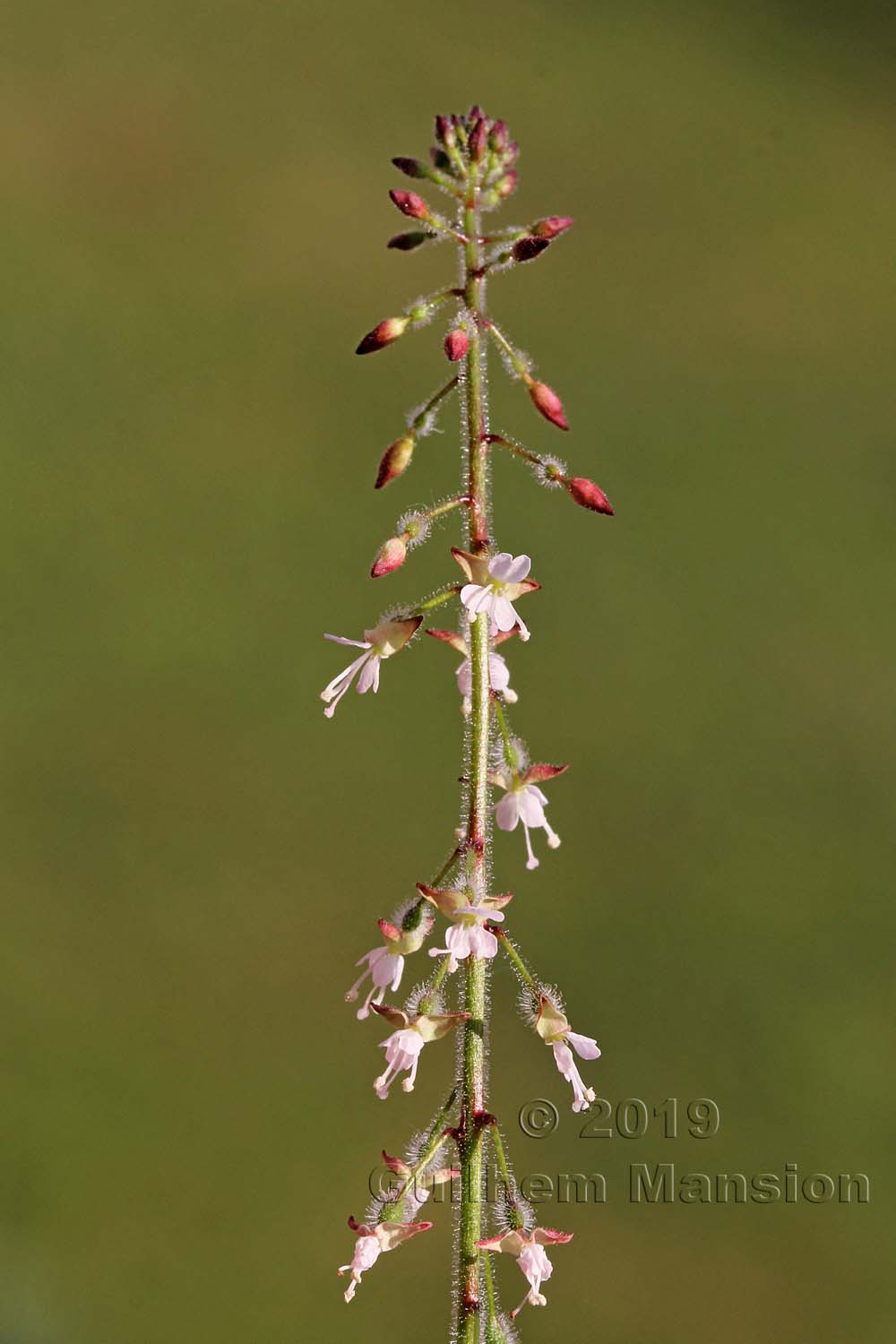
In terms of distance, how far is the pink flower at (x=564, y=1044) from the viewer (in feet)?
1.40

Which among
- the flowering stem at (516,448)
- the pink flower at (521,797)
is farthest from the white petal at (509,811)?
the flowering stem at (516,448)

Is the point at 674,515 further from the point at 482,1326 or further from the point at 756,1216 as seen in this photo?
the point at 482,1326

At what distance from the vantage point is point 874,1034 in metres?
2.69

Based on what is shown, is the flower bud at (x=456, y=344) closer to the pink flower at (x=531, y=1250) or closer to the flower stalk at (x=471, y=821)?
the flower stalk at (x=471, y=821)

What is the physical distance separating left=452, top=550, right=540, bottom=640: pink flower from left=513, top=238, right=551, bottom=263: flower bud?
9cm

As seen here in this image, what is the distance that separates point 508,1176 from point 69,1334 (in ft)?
5.23

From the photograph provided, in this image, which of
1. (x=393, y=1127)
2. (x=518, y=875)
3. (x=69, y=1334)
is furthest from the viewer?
(x=518, y=875)

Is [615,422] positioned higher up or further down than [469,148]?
higher up

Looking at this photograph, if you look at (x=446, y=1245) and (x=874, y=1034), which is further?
(x=874, y=1034)

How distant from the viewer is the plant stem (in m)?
0.38

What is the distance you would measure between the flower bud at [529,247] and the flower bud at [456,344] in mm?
32

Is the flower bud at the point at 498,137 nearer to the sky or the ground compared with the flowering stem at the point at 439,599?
nearer to the sky

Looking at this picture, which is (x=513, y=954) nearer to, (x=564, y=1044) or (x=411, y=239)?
(x=564, y=1044)

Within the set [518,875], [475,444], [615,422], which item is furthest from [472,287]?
[615,422]
